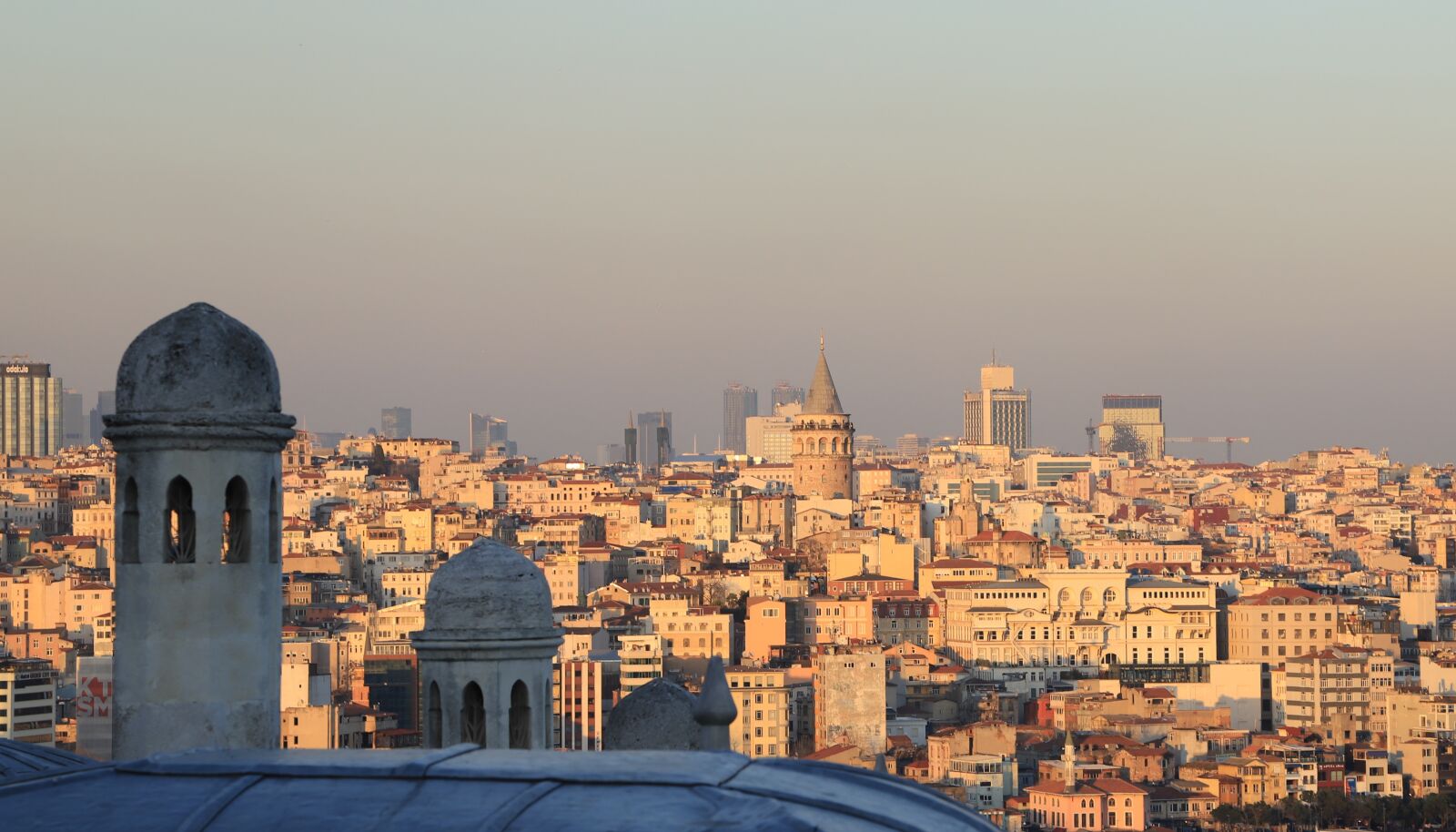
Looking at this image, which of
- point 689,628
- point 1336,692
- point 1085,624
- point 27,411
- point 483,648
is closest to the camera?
point 483,648

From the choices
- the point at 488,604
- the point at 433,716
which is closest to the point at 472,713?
the point at 433,716

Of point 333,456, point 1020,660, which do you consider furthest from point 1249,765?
point 333,456

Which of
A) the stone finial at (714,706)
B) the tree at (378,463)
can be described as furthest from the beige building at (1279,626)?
the stone finial at (714,706)

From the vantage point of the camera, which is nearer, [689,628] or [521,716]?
[521,716]

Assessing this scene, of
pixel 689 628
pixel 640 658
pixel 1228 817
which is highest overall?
pixel 689 628

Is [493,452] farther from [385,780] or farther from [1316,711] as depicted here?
[385,780]

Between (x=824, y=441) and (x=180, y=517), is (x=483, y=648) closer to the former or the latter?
(x=180, y=517)

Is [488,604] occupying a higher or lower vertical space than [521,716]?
higher

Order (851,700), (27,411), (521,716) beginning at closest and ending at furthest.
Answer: (521,716) < (851,700) < (27,411)

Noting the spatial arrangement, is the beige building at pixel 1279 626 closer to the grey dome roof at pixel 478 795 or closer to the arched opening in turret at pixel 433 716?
the arched opening in turret at pixel 433 716
